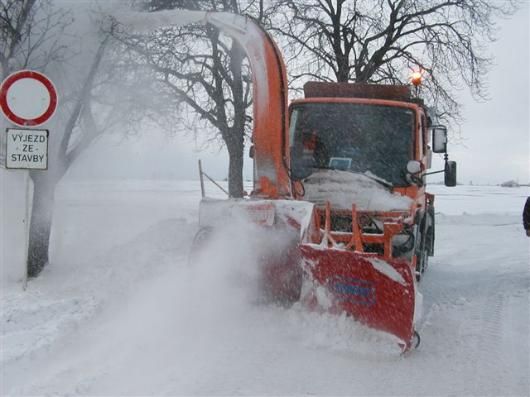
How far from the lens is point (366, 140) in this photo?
627cm

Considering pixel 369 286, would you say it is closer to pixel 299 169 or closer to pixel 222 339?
pixel 222 339

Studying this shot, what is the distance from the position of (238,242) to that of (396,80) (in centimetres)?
1003

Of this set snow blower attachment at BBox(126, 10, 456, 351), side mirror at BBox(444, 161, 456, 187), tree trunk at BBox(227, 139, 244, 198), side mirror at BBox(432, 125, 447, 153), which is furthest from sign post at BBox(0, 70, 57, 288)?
tree trunk at BBox(227, 139, 244, 198)

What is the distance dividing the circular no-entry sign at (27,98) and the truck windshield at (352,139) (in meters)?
2.69

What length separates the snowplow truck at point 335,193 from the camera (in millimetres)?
4387

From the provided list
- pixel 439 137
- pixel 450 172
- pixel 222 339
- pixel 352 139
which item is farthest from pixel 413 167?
pixel 222 339

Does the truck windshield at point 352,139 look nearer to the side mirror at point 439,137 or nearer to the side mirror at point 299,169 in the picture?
the side mirror at point 299,169

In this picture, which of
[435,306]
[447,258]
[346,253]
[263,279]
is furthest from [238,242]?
[447,258]

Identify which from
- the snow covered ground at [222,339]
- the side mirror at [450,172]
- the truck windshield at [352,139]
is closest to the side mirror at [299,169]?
the truck windshield at [352,139]

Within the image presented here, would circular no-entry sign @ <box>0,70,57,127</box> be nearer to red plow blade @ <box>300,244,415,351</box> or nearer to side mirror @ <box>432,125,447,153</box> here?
red plow blade @ <box>300,244,415,351</box>

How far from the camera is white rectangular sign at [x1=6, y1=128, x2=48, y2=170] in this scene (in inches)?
223

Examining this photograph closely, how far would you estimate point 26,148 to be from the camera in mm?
5703

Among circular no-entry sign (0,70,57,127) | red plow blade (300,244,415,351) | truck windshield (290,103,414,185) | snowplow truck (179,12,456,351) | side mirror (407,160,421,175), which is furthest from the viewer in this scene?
truck windshield (290,103,414,185)

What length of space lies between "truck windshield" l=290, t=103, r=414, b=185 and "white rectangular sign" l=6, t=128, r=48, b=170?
272 centimetres
